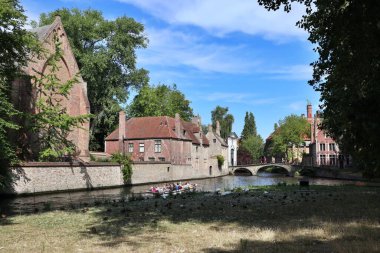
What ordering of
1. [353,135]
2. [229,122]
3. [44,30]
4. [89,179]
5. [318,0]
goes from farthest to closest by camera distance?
[229,122]
[44,30]
[89,179]
[318,0]
[353,135]

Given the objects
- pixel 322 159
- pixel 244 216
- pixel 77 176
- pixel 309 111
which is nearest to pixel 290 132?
pixel 322 159

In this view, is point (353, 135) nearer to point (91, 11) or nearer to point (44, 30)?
point (44, 30)

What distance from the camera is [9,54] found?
29.5 m

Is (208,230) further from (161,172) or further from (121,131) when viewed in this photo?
(121,131)

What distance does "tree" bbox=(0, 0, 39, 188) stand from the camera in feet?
91.0

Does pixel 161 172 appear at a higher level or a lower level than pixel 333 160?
lower

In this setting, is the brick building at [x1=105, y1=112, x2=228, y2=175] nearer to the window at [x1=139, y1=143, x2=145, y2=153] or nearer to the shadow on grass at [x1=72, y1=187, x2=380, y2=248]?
the window at [x1=139, y1=143, x2=145, y2=153]

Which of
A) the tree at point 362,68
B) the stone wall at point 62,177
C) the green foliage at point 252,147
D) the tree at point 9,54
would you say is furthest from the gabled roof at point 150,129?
the green foliage at point 252,147

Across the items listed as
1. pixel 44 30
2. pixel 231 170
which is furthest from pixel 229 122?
pixel 44 30

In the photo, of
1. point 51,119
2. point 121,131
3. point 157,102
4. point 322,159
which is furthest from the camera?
point 322,159

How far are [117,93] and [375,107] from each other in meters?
55.6

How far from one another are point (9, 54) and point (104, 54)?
93.9ft

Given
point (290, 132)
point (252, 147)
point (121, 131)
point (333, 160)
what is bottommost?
point (333, 160)

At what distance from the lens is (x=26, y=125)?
117 feet
